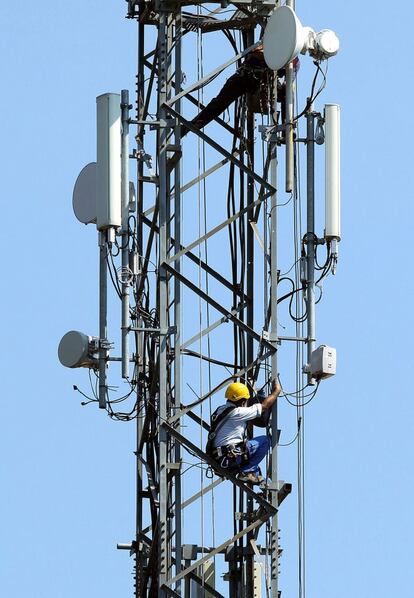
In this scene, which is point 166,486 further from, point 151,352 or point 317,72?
point 317,72

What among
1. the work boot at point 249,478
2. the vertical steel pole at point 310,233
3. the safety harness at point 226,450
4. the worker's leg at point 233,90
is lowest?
the work boot at point 249,478

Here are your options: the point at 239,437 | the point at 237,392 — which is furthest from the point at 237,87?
the point at 239,437

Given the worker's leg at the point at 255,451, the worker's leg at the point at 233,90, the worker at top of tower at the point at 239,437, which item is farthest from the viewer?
the worker's leg at the point at 233,90

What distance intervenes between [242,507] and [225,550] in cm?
52

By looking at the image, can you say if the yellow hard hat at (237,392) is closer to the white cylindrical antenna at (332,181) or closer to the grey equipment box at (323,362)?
the grey equipment box at (323,362)

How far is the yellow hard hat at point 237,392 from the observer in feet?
114

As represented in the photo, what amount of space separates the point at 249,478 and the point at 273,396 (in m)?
0.96

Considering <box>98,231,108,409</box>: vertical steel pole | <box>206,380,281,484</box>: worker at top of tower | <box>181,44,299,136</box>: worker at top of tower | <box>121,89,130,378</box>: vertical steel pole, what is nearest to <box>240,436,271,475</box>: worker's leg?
<box>206,380,281,484</box>: worker at top of tower

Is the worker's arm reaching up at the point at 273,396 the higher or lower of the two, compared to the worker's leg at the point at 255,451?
higher

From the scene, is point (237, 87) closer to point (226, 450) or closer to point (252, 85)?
point (252, 85)

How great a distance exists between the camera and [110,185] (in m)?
34.5

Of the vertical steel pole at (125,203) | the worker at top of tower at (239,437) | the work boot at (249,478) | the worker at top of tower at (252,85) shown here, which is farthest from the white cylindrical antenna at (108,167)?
the work boot at (249,478)

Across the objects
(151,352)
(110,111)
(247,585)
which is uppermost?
(110,111)

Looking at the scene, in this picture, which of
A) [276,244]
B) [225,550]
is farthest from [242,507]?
[276,244]
